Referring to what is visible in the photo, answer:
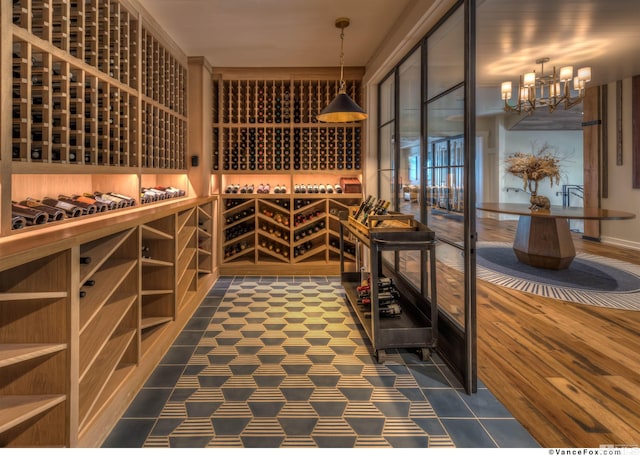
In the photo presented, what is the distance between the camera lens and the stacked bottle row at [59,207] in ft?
6.37

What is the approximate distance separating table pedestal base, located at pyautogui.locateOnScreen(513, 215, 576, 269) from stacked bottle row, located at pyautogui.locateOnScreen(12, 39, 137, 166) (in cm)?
517

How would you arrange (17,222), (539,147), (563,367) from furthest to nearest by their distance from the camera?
1. (539,147)
2. (563,367)
3. (17,222)

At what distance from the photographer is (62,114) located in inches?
88.9

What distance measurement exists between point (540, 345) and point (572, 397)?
2.51 feet

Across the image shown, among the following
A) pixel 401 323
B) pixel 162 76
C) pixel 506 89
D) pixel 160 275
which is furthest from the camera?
pixel 506 89

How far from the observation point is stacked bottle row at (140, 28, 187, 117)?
3.63 meters

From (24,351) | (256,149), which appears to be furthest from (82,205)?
(256,149)

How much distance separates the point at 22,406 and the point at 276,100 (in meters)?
4.65

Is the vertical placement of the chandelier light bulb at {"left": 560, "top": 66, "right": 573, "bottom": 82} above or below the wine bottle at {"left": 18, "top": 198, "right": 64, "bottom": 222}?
above

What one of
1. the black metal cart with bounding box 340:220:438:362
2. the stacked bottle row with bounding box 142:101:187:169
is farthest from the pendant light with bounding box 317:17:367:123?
the stacked bottle row with bounding box 142:101:187:169

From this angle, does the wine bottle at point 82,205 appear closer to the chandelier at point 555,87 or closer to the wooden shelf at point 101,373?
the wooden shelf at point 101,373

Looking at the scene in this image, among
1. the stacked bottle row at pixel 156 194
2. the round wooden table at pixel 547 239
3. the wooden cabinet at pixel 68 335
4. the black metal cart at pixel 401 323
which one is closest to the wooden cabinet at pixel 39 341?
the wooden cabinet at pixel 68 335

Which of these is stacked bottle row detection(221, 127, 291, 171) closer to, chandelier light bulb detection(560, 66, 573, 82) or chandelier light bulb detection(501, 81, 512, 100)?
chandelier light bulb detection(501, 81, 512, 100)

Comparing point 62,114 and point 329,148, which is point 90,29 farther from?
point 329,148
